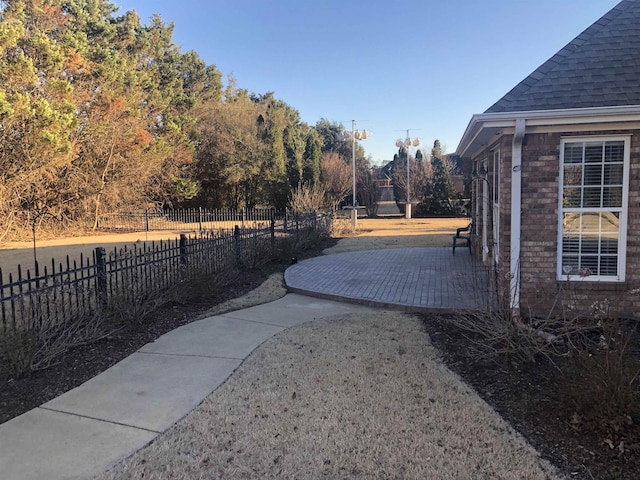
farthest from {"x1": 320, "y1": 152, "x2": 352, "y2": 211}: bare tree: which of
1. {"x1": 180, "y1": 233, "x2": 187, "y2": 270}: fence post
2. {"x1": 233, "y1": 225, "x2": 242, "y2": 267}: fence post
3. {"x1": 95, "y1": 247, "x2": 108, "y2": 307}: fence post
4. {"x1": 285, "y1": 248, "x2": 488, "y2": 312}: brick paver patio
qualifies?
{"x1": 95, "y1": 247, "x2": 108, "y2": 307}: fence post

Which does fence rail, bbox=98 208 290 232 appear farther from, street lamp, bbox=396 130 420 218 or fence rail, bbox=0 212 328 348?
fence rail, bbox=0 212 328 348

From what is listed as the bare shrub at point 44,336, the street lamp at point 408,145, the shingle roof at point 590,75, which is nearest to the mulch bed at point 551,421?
the shingle roof at point 590,75

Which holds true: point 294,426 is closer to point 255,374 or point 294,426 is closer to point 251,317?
point 255,374

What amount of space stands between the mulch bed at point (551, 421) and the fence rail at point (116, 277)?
4166 mm

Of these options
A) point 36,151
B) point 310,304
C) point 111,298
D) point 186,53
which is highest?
point 186,53

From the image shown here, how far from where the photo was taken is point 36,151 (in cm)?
1769

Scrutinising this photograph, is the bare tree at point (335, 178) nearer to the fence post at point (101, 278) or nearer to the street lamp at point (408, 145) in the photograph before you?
the street lamp at point (408, 145)

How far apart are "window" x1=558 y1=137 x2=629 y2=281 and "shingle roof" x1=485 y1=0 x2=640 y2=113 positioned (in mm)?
512

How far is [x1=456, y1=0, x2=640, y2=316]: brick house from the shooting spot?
5.58 meters

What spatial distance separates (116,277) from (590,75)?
22.3 ft

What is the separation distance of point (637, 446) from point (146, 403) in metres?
3.56

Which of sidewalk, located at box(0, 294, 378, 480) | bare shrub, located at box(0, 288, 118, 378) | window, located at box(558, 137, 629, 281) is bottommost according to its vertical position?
sidewalk, located at box(0, 294, 378, 480)

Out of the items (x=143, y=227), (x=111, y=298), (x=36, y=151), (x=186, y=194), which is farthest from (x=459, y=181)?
(x=111, y=298)

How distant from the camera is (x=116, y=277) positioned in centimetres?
611
